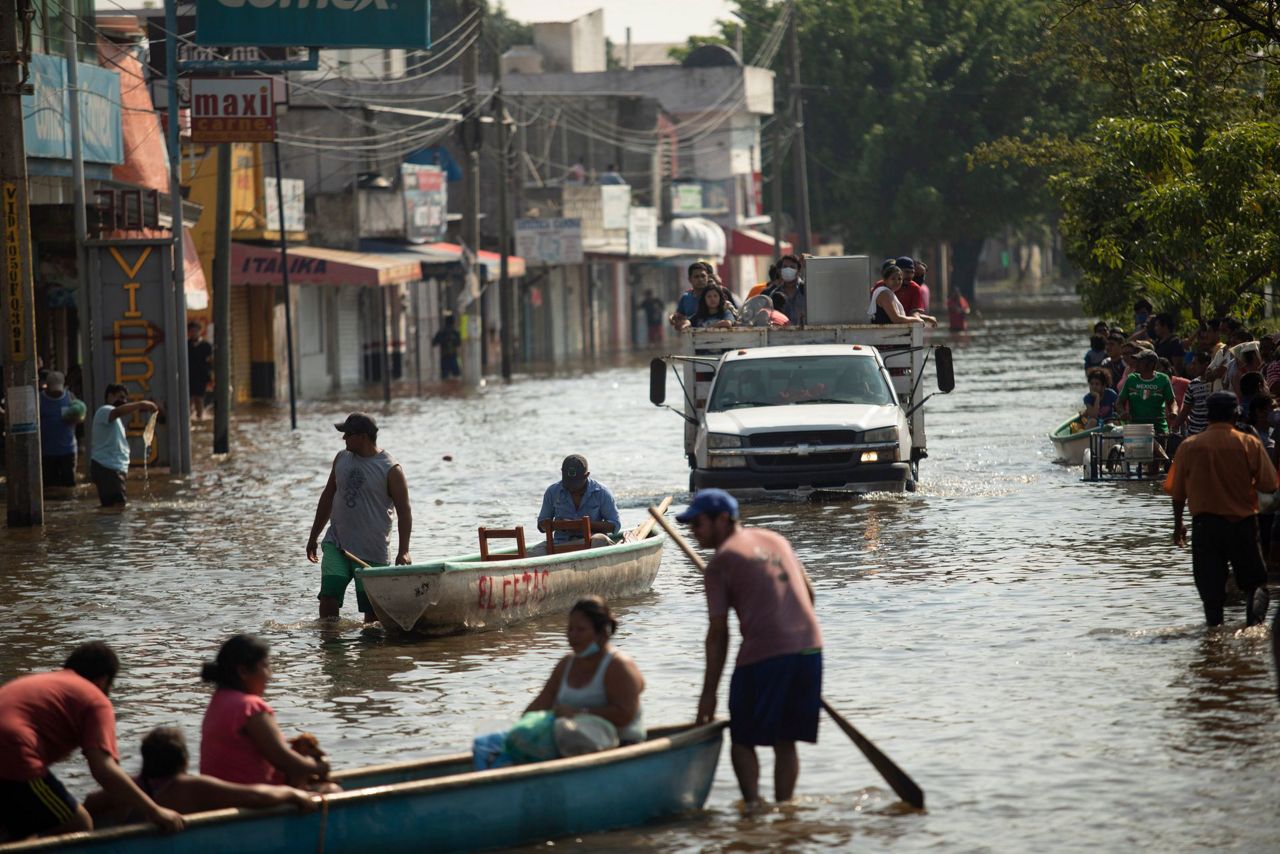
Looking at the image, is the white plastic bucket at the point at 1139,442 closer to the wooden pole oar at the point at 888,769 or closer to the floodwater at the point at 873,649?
the floodwater at the point at 873,649

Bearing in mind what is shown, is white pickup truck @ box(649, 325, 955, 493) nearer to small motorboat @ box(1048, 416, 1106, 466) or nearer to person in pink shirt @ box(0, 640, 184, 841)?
small motorboat @ box(1048, 416, 1106, 466)

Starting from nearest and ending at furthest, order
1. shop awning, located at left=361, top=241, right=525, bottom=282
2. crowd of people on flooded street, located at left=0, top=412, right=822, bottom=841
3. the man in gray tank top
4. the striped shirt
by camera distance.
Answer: crowd of people on flooded street, located at left=0, top=412, right=822, bottom=841
the man in gray tank top
the striped shirt
shop awning, located at left=361, top=241, right=525, bottom=282

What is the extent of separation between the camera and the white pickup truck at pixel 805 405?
22812 millimetres

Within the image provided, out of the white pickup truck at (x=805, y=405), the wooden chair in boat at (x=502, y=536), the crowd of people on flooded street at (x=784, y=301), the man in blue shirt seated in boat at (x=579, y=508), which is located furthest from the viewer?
the crowd of people on flooded street at (x=784, y=301)

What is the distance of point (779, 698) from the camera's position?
9.83 m

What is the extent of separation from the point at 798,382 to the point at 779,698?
14.4 metres

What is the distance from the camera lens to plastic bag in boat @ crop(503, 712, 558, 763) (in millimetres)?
9641

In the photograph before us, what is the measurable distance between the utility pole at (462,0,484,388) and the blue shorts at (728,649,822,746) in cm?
4002

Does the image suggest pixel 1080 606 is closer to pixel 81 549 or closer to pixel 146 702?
pixel 146 702

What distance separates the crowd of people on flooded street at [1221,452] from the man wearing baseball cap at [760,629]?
15.0 feet

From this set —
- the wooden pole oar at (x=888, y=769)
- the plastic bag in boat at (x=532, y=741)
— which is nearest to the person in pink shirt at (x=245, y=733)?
the plastic bag in boat at (x=532, y=741)

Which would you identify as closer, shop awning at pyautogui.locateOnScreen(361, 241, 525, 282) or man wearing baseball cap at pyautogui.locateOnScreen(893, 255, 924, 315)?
man wearing baseball cap at pyautogui.locateOnScreen(893, 255, 924, 315)

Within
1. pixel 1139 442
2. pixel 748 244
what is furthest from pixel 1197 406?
pixel 748 244

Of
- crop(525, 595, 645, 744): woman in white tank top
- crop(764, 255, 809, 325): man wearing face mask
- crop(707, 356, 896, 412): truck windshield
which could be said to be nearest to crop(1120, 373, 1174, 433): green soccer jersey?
crop(707, 356, 896, 412): truck windshield
